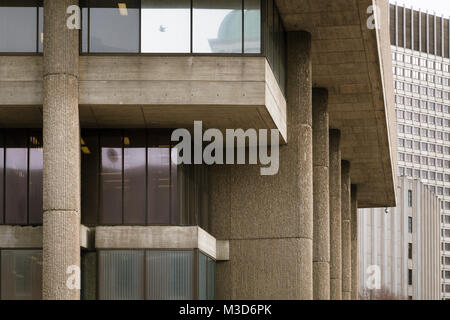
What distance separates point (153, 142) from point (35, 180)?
404 centimetres

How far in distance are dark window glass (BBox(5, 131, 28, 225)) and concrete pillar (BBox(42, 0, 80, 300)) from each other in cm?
332


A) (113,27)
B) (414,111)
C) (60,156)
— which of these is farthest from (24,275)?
(414,111)

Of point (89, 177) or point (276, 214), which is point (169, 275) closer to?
point (89, 177)

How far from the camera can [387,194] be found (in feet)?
222

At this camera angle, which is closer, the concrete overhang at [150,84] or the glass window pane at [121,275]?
the concrete overhang at [150,84]

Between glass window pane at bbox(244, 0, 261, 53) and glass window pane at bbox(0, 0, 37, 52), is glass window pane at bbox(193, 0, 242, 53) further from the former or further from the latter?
glass window pane at bbox(0, 0, 37, 52)

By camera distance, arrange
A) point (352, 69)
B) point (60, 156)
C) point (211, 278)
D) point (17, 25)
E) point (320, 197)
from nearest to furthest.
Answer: point (60, 156)
point (17, 25)
point (211, 278)
point (352, 69)
point (320, 197)

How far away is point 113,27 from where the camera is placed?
29625 millimetres

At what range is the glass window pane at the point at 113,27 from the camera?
2955 centimetres

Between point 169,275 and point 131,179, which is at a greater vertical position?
point 131,179

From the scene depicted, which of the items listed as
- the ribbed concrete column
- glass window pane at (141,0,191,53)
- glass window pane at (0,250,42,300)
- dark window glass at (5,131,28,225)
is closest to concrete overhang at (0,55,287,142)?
glass window pane at (141,0,191,53)

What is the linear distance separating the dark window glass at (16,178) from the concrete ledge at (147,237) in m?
2.73

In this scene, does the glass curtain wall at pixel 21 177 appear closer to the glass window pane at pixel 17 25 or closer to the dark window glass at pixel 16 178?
the dark window glass at pixel 16 178

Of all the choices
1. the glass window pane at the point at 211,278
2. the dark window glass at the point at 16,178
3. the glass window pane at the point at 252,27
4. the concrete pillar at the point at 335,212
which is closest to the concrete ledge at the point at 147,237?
the dark window glass at the point at 16,178
